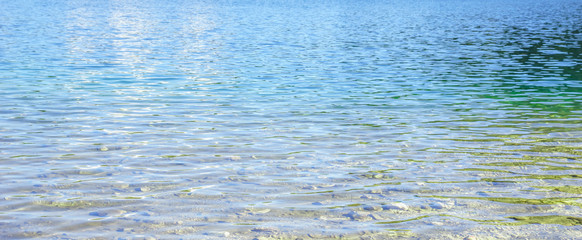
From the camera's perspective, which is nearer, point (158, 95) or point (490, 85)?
point (158, 95)

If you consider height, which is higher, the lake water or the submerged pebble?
the submerged pebble

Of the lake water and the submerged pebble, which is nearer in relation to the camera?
the lake water

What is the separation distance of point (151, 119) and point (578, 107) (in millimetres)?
13215

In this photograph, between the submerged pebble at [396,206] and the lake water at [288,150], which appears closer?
the lake water at [288,150]

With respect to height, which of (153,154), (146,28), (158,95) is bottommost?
(146,28)

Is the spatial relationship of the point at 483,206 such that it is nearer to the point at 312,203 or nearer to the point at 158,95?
the point at 312,203

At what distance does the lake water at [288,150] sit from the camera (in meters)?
9.12

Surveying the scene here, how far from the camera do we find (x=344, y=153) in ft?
44.3

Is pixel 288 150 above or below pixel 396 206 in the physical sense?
below

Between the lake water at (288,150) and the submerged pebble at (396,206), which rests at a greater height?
the submerged pebble at (396,206)

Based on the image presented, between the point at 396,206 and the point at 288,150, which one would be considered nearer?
the point at 396,206

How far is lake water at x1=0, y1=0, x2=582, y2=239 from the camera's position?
9125 mm

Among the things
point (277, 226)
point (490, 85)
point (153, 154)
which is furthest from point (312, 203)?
point (490, 85)

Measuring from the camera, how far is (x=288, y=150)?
13766 millimetres
